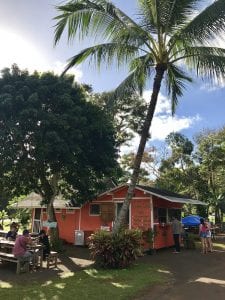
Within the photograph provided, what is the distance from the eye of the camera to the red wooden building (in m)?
19.2

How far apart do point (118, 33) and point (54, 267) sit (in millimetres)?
9265

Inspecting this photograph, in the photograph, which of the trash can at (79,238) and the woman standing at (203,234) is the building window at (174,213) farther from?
the trash can at (79,238)

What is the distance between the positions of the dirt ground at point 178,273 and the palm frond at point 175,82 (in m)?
6.79

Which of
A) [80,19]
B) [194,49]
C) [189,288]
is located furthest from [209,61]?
[189,288]

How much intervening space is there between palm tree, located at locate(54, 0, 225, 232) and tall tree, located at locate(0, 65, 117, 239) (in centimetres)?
338

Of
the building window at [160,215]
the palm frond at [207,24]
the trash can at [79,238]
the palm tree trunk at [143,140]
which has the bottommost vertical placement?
the trash can at [79,238]

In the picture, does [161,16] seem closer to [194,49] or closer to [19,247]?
[194,49]

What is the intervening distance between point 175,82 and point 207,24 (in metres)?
3.38

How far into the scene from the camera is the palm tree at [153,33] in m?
12.9

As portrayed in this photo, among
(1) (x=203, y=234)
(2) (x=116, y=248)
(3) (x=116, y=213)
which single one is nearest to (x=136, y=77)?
(2) (x=116, y=248)

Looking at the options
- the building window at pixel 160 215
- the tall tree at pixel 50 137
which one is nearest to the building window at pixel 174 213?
the building window at pixel 160 215

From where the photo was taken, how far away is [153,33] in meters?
14.0

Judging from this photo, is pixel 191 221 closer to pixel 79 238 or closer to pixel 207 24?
pixel 79 238

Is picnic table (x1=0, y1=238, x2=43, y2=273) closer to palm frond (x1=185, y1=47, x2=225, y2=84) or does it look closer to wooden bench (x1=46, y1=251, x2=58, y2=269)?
wooden bench (x1=46, y1=251, x2=58, y2=269)
